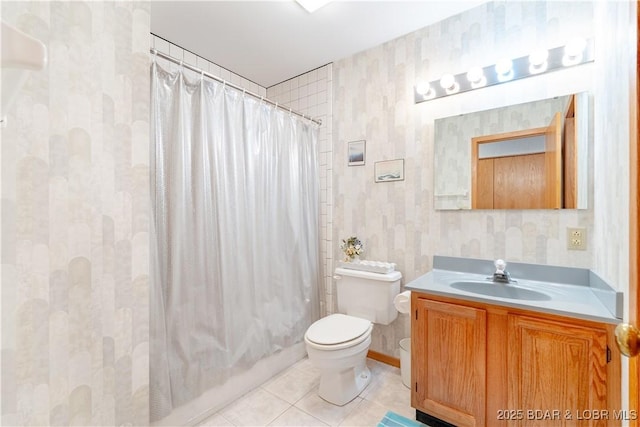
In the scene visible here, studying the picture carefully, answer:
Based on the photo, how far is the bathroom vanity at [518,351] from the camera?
1.09m

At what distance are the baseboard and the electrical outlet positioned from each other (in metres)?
1.38

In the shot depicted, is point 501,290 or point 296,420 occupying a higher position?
point 501,290

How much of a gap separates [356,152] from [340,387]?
5.66ft

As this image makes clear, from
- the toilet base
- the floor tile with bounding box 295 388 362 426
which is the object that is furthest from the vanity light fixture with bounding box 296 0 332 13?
the floor tile with bounding box 295 388 362 426

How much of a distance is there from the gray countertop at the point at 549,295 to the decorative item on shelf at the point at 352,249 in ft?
1.93

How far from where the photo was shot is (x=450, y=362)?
55.2 inches

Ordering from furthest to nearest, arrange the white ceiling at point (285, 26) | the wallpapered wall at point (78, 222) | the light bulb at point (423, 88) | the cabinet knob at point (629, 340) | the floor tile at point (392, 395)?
the light bulb at point (423, 88) < the white ceiling at point (285, 26) < the floor tile at point (392, 395) < the wallpapered wall at point (78, 222) < the cabinet knob at point (629, 340)

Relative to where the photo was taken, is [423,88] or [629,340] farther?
[423,88]

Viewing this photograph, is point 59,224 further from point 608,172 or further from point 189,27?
point 608,172

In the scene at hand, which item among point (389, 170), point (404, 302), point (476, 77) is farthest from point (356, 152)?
Answer: point (404, 302)

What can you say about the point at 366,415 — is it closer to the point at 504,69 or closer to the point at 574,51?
the point at 504,69

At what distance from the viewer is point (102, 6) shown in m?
1.03

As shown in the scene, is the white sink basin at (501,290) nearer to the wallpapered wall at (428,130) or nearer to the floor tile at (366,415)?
the wallpapered wall at (428,130)

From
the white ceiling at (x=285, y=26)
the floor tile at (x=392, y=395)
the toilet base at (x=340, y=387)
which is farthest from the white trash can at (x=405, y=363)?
the white ceiling at (x=285, y=26)
